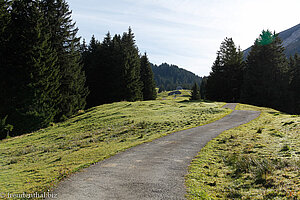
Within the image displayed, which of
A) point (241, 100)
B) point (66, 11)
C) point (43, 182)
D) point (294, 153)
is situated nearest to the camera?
point (43, 182)

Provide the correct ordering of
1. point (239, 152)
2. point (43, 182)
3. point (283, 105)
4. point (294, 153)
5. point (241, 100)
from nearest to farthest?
point (43, 182) → point (294, 153) → point (239, 152) → point (283, 105) → point (241, 100)

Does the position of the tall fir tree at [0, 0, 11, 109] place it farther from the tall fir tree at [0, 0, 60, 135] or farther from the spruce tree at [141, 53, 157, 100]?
the spruce tree at [141, 53, 157, 100]

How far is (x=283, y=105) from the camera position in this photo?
55938 mm

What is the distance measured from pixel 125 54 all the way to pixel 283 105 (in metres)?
49.2

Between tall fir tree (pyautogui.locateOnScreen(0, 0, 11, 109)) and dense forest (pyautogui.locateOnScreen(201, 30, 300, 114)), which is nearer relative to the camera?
tall fir tree (pyautogui.locateOnScreen(0, 0, 11, 109))

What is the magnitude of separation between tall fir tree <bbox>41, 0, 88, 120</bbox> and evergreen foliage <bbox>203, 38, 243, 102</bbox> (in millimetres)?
49357

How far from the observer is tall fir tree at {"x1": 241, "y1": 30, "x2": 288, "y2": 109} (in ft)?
182

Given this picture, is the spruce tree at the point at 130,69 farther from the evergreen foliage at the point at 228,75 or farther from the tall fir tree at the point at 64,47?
the evergreen foliage at the point at 228,75

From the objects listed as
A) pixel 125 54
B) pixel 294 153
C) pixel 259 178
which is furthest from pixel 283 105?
pixel 259 178

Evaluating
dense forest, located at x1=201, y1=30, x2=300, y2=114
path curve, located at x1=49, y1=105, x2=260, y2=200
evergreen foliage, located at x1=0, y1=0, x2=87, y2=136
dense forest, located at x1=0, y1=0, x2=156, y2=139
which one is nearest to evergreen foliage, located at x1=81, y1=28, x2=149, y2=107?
dense forest, located at x1=0, y1=0, x2=156, y2=139

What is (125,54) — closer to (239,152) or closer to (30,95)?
(30,95)

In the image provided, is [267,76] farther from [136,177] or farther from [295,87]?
[136,177]

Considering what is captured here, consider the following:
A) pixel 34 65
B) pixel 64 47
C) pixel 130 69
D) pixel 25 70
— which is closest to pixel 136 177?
pixel 34 65

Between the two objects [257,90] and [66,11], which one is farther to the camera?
[257,90]
